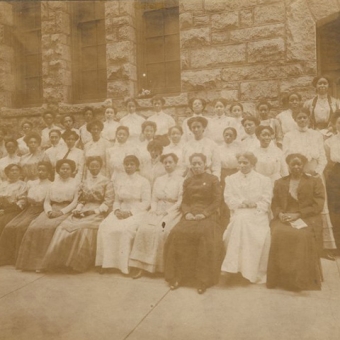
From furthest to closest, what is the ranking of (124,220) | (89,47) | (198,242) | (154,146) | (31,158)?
(89,47), (31,158), (154,146), (124,220), (198,242)

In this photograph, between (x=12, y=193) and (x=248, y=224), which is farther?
(x=12, y=193)

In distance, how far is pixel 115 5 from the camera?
15.1 feet

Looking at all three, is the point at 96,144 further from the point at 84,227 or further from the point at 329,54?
the point at 329,54

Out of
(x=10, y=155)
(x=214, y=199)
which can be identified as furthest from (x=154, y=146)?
(x=10, y=155)

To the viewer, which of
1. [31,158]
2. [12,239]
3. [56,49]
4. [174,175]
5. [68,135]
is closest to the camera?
[174,175]

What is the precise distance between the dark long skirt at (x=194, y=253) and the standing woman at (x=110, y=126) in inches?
71.4

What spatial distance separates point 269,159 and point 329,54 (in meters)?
1.08

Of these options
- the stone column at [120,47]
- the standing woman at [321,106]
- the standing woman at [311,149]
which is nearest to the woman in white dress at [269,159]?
the standing woman at [311,149]

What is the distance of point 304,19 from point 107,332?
253 centimetres

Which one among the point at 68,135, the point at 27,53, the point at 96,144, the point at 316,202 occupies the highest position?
the point at 27,53

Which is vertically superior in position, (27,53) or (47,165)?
(27,53)

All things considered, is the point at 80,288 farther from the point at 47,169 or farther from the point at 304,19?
the point at 304,19

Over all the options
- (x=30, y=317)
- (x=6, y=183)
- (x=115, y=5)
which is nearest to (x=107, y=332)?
(x=30, y=317)

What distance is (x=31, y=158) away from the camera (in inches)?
158
